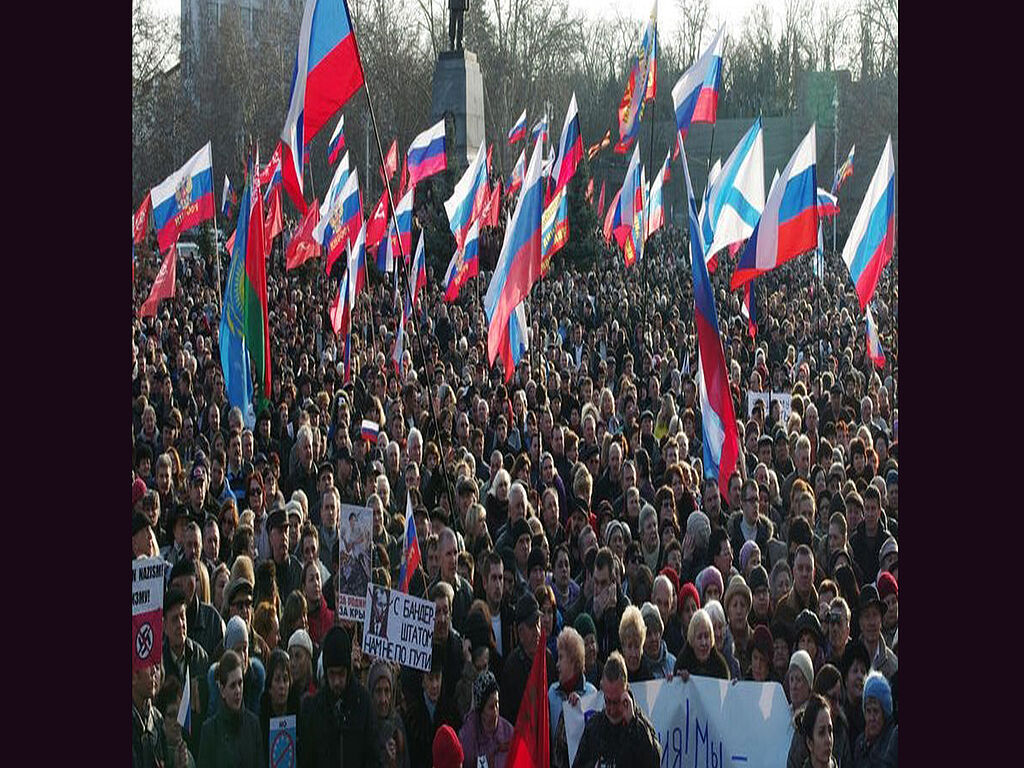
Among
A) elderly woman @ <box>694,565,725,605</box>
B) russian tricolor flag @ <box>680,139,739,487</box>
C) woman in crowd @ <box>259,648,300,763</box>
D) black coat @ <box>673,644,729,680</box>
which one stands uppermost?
russian tricolor flag @ <box>680,139,739,487</box>

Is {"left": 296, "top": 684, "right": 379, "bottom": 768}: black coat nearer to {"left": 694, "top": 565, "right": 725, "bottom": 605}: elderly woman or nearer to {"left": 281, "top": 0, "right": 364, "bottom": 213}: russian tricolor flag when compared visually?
{"left": 694, "top": 565, "right": 725, "bottom": 605}: elderly woman

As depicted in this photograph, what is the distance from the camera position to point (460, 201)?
14930 mm

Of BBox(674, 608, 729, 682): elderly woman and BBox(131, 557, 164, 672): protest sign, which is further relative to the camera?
BBox(131, 557, 164, 672): protest sign

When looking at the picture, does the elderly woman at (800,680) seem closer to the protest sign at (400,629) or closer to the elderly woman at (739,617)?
the elderly woman at (739,617)

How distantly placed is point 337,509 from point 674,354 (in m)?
6.85

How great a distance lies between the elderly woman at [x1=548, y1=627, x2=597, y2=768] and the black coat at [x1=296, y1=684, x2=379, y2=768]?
3.01 ft

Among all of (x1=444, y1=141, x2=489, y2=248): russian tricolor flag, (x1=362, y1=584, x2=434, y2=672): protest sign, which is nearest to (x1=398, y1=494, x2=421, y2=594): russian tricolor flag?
(x1=362, y1=584, x2=434, y2=672): protest sign

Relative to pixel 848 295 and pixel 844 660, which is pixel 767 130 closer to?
pixel 848 295

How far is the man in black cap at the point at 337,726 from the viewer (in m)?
Answer: 7.59

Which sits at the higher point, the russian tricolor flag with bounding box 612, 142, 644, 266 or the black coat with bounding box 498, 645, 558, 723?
the russian tricolor flag with bounding box 612, 142, 644, 266

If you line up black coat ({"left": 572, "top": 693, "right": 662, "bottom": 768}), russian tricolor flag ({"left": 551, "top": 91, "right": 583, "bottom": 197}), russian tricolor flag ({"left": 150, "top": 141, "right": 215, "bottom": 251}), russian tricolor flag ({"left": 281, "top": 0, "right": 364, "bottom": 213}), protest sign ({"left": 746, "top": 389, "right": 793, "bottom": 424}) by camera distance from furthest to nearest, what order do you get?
russian tricolor flag ({"left": 551, "top": 91, "right": 583, "bottom": 197})
russian tricolor flag ({"left": 150, "top": 141, "right": 215, "bottom": 251})
protest sign ({"left": 746, "top": 389, "right": 793, "bottom": 424})
russian tricolor flag ({"left": 281, "top": 0, "right": 364, "bottom": 213})
black coat ({"left": 572, "top": 693, "right": 662, "bottom": 768})

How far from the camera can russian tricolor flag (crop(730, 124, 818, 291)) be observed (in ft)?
39.2

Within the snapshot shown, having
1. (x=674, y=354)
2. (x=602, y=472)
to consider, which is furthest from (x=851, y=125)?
(x=602, y=472)

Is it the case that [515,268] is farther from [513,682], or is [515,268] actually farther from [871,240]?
[513,682]
